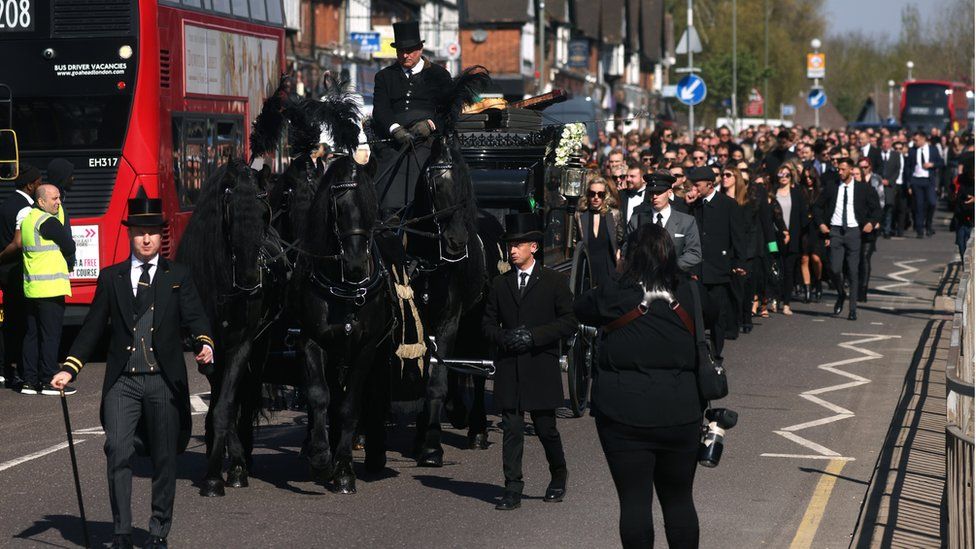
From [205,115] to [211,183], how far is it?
29.8ft

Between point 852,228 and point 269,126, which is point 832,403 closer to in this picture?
point 269,126

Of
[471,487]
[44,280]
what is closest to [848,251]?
[44,280]

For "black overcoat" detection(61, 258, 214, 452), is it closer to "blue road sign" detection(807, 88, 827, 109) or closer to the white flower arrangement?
the white flower arrangement

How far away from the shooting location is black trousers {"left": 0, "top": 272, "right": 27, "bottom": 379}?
15.4 metres

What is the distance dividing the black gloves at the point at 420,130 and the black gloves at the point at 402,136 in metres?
0.04

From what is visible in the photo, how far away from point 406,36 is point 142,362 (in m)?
4.96

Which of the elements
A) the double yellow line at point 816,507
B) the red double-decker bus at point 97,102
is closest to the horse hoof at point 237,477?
the double yellow line at point 816,507

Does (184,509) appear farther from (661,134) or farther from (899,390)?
(661,134)

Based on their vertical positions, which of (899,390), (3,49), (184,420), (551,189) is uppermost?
(3,49)

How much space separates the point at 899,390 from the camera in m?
14.7

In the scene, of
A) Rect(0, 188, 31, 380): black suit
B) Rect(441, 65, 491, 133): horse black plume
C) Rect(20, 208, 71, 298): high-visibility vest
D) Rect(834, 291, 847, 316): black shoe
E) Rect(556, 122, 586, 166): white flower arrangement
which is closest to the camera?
Rect(441, 65, 491, 133): horse black plume

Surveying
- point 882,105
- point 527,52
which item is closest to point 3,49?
point 527,52

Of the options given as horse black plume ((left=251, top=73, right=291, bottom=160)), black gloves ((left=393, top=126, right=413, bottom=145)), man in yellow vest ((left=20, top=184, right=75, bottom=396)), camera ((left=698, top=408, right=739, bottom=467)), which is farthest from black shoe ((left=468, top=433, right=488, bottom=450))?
man in yellow vest ((left=20, top=184, right=75, bottom=396))

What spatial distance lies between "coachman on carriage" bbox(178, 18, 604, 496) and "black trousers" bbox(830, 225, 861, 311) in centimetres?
920
